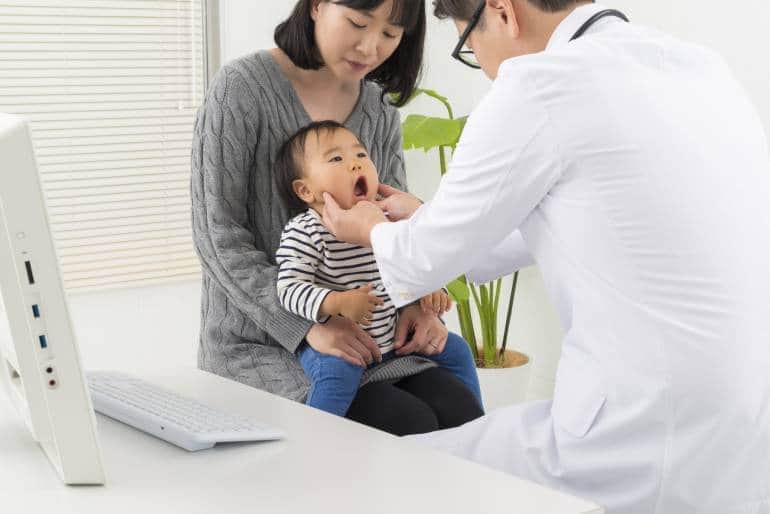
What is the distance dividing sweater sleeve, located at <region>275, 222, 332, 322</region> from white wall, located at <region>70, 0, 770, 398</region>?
179 centimetres

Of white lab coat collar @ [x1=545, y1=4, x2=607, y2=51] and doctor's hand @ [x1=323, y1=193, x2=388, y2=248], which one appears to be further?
doctor's hand @ [x1=323, y1=193, x2=388, y2=248]

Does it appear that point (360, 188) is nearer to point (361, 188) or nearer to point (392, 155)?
point (361, 188)

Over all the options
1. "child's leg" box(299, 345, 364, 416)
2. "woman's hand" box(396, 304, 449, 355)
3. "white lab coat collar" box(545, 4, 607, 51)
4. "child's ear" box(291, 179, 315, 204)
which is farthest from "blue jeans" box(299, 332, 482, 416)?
"white lab coat collar" box(545, 4, 607, 51)

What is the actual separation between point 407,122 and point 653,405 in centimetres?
206

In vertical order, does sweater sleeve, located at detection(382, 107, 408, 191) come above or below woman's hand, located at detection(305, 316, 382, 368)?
above

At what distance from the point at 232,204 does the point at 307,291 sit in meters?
0.26

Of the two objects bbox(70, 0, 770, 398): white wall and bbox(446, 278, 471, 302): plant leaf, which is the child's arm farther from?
bbox(70, 0, 770, 398): white wall

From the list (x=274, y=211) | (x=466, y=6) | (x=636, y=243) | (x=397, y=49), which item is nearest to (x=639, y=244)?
(x=636, y=243)

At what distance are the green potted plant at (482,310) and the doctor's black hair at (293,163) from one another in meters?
1.22

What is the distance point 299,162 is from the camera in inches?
75.9

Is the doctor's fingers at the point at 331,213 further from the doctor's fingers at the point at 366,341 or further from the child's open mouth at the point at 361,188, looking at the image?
the doctor's fingers at the point at 366,341

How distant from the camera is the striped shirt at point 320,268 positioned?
1.85 metres

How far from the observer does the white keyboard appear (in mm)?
1261

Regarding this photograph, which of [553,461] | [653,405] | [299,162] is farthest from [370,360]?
[653,405]
